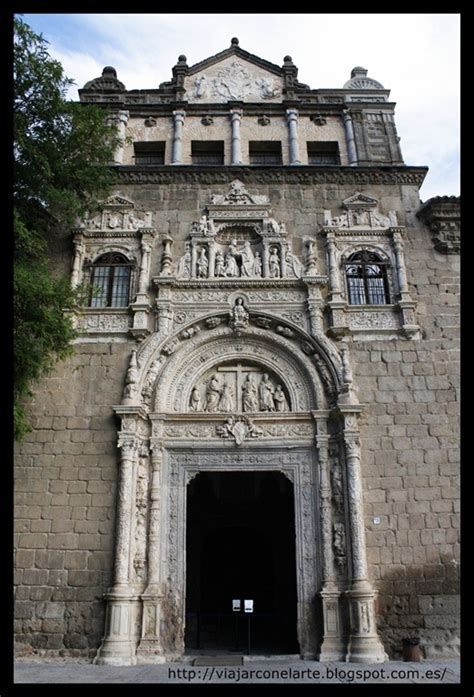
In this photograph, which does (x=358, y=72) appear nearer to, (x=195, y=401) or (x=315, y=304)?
(x=315, y=304)

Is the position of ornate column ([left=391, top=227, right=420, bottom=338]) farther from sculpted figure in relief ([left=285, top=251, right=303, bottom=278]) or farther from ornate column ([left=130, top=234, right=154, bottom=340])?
ornate column ([left=130, top=234, right=154, bottom=340])

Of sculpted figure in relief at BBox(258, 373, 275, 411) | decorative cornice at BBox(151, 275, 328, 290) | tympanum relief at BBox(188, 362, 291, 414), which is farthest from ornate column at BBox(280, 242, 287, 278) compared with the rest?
sculpted figure in relief at BBox(258, 373, 275, 411)

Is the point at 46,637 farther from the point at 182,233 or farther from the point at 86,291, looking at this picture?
the point at 182,233

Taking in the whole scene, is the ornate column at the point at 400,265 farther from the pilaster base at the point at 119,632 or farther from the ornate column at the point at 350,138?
the pilaster base at the point at 119,632

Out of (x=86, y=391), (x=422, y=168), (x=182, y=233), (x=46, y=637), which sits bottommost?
(x=46, y=637)

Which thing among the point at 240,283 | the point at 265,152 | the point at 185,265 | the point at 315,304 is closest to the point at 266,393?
the point at 315,304

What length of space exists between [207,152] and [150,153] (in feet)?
5.00

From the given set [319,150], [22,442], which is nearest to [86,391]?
[22,442]

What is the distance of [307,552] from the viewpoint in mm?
10867

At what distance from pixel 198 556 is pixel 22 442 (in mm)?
6367

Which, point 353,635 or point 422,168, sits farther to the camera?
point 422,168

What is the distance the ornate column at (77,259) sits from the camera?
12859 millimetres

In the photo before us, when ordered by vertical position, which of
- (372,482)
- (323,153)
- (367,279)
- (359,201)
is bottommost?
(372,482)

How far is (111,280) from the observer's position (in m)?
13.1
